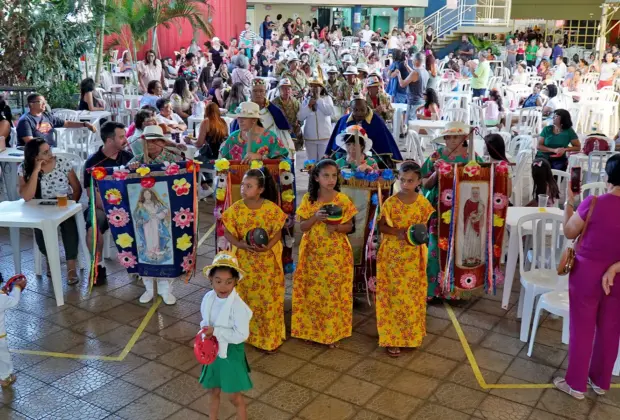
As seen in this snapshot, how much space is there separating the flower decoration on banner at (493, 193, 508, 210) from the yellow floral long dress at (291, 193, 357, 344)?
1.23 m

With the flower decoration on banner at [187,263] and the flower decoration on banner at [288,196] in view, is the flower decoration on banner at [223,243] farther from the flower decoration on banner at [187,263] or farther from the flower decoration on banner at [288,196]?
the flower decoration on banner at [288,196]

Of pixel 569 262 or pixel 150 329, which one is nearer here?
pixel 569 262

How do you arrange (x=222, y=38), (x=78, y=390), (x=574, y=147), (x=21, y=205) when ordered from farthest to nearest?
(x=222, y=38) < (x=574, y=147) < (x=21, y=205) < (x=78, y=390)

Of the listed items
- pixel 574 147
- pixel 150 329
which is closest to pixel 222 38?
pixel 574 147

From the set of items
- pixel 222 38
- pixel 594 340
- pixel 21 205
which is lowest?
pixel 594 340

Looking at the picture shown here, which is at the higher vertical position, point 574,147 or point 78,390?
point 574,147

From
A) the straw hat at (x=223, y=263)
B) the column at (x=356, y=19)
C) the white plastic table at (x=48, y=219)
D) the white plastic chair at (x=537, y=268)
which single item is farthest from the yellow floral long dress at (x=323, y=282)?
the column at (x=356, y=19)

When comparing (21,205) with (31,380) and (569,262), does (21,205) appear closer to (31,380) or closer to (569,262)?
(31,380)

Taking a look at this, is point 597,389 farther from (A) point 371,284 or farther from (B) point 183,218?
(B) point 183,218

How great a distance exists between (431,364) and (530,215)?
130cm

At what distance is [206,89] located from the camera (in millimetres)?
12867

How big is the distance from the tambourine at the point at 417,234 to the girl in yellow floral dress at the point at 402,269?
4.4 inches

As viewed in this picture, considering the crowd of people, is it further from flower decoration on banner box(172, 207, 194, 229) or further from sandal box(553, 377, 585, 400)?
flower decoration on banner box(172, 207, 194, 229)

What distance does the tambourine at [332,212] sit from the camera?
4.45 metres
